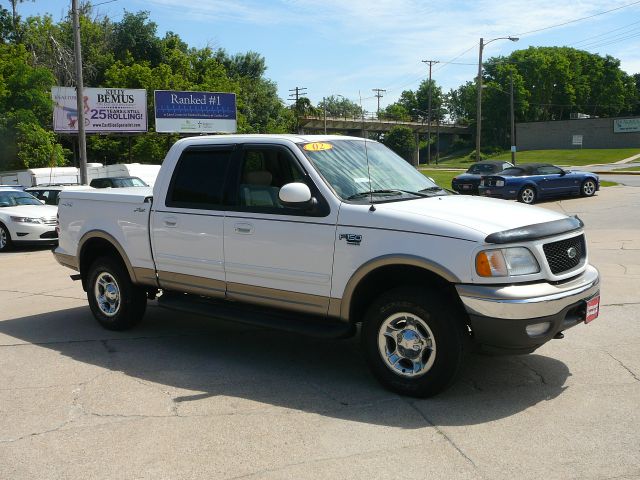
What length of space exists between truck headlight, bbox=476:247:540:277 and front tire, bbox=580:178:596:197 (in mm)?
21310

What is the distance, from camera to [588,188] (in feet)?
79.7

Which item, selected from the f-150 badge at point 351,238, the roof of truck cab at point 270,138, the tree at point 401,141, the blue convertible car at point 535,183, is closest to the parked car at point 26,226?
the roof of truck cab at point 270,138

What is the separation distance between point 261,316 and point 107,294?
7.73 feet

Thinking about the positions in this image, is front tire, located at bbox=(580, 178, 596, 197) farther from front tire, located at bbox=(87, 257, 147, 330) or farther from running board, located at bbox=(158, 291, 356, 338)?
running board, located at bbox=(158, 291, 356, 338)

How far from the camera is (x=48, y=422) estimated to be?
4535 millimetres

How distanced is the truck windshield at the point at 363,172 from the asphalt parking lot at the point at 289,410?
1520 mm

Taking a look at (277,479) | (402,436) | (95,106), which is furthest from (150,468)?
(95,106)

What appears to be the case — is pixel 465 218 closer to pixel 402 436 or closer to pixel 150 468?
pixel 402 436

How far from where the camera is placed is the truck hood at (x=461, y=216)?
4.55m

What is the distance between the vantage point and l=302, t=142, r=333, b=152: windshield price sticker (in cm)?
555

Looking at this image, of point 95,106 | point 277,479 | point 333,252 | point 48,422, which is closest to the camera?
point 277,479

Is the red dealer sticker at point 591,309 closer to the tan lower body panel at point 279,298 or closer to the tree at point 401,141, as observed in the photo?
the tan lower body panel at point 279,298

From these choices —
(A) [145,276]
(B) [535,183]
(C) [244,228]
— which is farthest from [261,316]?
(B) [535,183]

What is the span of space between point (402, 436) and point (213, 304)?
8.06 ft
